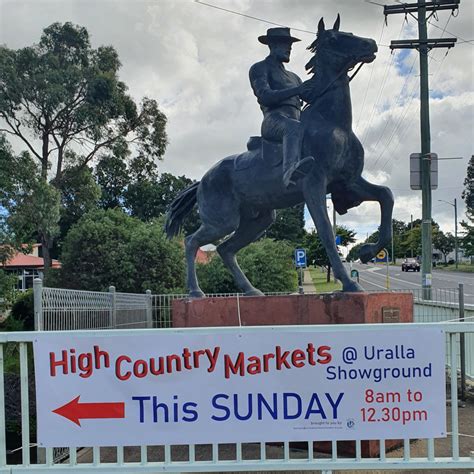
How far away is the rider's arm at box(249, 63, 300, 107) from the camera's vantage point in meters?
5.30

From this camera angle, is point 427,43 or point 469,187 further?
point 469,187

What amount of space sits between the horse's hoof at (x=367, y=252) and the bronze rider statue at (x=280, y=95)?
1072mm

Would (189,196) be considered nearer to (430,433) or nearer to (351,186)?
(351,186)

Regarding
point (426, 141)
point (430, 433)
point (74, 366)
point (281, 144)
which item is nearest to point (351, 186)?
point (281, 144)

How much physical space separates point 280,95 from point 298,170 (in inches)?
34.4

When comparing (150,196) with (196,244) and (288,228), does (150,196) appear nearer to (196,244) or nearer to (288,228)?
(288,228)

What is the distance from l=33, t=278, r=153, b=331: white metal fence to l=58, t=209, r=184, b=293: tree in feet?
25.9

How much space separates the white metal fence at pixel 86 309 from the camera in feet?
18.5

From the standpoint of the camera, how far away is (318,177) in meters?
5.06

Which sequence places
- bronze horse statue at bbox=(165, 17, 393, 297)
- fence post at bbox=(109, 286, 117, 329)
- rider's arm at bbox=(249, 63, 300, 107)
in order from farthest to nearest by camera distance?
fence post at bbox=(109, 286, 117, 329)
rider's arm at bbox=(249, 63, 300, 107)
bronze horse statue at bbox=(165, 17, 393, 297)

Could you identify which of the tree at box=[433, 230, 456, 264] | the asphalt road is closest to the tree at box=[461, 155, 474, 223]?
the tree at box=[433, 230, 456, 264]

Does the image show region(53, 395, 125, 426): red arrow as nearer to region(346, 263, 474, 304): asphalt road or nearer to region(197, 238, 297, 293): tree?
region(197, 238, 297, 293): tree

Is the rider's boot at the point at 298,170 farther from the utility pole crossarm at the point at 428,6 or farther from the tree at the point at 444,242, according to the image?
the tree at the point at 444,242

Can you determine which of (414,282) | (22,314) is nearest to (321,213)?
(22,314)
